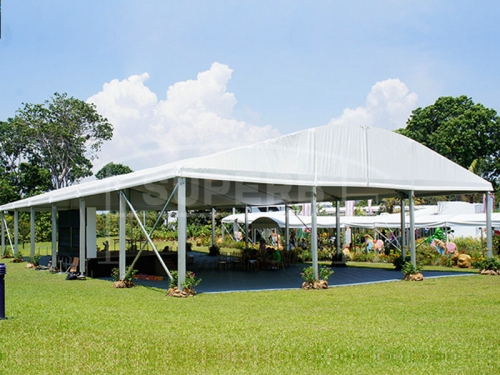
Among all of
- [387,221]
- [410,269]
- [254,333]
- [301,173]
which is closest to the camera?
[254,333]

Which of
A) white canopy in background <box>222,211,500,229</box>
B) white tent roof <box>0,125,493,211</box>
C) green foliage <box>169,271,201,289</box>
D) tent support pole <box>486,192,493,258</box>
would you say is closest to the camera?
green foliage <box>169,271,201,289</box>

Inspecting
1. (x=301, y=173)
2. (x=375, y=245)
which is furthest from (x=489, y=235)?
(x=375, y=245)

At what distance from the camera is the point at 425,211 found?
1212 inches

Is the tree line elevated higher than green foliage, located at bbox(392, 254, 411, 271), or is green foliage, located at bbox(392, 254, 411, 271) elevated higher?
the tree line

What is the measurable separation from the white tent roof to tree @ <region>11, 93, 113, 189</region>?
92.9 feet

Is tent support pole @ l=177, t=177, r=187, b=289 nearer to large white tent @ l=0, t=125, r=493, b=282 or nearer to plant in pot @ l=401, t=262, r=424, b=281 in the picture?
large white tent @ l=0, t=125, r=493, b=282

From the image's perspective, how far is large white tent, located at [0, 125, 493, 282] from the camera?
1252 cm

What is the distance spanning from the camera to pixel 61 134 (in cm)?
4469

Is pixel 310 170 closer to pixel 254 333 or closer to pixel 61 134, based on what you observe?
pixel 254 333

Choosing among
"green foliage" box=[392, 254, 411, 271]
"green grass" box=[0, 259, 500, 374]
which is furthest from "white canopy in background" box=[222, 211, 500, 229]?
"green grass" box=[0, 259, 500, 374]

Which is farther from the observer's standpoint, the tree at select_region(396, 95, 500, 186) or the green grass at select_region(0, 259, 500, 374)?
the tree at select_region(396, 95, 500, 186)

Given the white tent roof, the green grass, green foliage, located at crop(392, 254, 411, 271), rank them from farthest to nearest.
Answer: green foliage, located at crop(392, 254, 411, 271) → the white tent roof → the green grass

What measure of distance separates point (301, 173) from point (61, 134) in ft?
117

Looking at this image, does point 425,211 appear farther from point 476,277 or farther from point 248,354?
point 248,354
